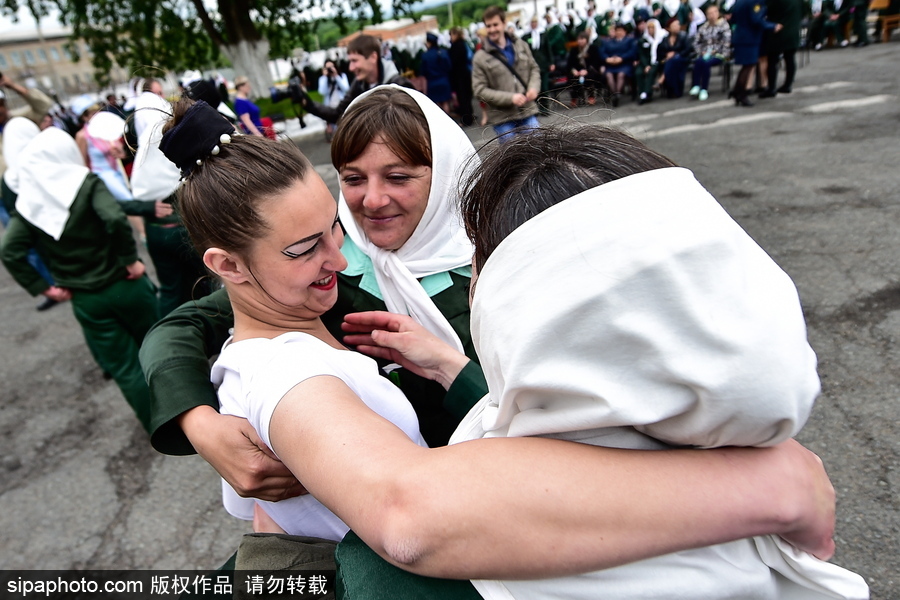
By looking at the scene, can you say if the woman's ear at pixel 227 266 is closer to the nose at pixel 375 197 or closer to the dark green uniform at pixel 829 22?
the nose at pixel 375 197

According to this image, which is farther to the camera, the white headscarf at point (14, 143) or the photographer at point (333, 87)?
the photographer at point (333, 87)

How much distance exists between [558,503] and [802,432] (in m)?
2.68

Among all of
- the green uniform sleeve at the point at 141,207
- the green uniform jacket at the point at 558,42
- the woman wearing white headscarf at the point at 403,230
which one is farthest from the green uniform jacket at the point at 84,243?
the green uniform jacket at the point at 558,42

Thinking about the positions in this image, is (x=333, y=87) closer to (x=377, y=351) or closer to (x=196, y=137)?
(x=196, y=137)

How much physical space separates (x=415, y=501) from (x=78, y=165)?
3.98m

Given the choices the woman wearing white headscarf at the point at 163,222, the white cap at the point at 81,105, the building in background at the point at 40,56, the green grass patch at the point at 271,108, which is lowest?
the green grass patch at the point at 271,108

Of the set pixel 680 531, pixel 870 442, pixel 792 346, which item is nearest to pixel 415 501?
pixel 680 531

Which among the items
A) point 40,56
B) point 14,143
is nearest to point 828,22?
point 14,143

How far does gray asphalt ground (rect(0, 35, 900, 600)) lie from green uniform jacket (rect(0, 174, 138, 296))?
1.14 metres

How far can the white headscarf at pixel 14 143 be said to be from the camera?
4.85 meters

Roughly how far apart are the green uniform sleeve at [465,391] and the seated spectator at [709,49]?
1165 centimetres

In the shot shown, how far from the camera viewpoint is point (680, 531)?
75cm

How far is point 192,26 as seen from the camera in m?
18.5

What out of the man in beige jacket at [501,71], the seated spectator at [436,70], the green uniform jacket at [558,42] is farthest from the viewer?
the green uniform jacket at [558,42]
